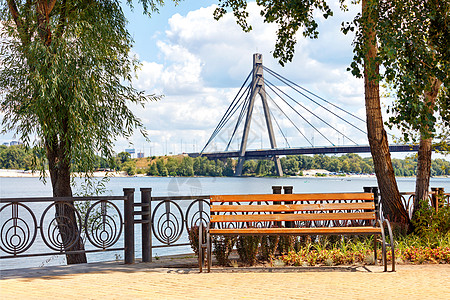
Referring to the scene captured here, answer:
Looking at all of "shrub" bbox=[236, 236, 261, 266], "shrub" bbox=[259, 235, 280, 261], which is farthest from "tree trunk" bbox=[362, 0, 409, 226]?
"shrub" bbox=[236, 236, 261, 266]

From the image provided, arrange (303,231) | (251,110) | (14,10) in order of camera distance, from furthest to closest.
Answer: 1. (251,110)
2. (14,10)
3. (303,231)

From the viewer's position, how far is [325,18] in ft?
29.8

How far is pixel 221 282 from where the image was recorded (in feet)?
16.6

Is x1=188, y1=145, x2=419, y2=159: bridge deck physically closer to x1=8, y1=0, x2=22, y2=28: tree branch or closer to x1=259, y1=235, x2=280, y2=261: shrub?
x1=8, y1=0, x2=22, y2=28: tree branch

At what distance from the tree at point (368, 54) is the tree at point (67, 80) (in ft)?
7.70

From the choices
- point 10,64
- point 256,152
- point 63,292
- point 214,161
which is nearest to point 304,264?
point 63,292

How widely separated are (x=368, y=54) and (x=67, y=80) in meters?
4.74

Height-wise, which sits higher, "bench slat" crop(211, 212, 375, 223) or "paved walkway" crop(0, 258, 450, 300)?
"bench slat" crop(211, 212, 375, 223)

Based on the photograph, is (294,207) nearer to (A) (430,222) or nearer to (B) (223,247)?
(B) (223,247)

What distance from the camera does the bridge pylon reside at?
30123mm

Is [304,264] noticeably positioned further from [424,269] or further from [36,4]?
[36,4]

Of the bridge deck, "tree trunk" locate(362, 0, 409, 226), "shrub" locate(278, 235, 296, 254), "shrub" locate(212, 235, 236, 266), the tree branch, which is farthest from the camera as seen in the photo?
the bridge deck

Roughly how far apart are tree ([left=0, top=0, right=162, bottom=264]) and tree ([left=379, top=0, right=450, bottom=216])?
4.54 meters

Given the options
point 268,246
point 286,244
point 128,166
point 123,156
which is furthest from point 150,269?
point 128,166
